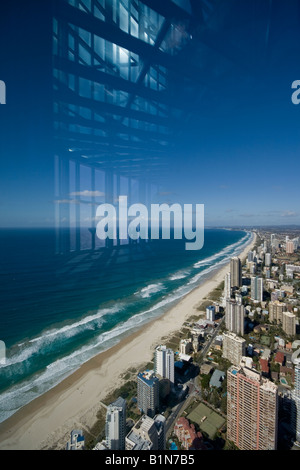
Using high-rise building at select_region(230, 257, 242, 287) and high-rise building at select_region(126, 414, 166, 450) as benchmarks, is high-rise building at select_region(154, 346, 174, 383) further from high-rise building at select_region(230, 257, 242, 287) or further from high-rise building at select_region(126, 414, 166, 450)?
high-rise building at select_region(230, 257, 242, 287)

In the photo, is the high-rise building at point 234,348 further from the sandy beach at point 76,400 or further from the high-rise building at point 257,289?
the high-rise building at point 257,289

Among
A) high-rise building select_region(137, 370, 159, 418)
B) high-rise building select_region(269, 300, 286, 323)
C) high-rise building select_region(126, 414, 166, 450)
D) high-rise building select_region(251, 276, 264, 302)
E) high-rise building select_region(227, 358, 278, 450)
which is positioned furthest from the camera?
high-rise building select_region(251, 276, 264, 302)

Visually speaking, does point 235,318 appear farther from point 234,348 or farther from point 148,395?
point 148,395

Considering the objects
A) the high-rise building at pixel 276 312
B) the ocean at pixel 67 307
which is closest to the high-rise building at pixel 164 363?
the ocean at pixel 67 307

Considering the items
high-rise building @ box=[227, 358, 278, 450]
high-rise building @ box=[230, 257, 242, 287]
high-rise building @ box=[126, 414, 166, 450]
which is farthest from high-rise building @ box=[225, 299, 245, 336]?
high-rise building @ box=[126, 414, 166, 450]
